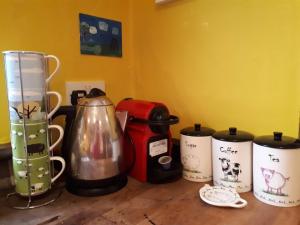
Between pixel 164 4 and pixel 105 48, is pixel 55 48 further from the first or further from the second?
pixel 164 4

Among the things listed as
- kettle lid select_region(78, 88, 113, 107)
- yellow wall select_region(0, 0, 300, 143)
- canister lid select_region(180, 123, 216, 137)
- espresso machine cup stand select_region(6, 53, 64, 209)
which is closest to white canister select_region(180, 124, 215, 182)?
canister lid select_region(180, 123, 216, 137)

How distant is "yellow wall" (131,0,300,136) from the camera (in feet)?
2.15

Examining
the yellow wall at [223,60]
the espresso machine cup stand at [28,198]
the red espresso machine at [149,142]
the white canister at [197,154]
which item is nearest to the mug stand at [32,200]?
the espresso machine cup stand at [28,198]

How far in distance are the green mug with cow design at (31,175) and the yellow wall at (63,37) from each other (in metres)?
0.13

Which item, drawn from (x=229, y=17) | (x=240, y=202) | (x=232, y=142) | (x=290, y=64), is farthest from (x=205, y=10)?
(x=240, y=202)

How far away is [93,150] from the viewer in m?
0.62

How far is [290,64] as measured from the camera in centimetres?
64

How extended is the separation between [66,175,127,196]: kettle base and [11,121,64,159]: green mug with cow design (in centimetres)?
12

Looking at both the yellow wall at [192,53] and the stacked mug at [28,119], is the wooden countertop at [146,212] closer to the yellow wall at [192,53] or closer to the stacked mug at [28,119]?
the stacked mug at [28,119]

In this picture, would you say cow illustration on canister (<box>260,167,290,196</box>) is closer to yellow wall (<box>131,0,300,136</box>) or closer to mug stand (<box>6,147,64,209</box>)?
yellow wall (<box>131,0,300,136</box>)

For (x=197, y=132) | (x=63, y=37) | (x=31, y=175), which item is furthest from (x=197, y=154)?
(x=63, y=37)

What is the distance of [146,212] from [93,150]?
20 cm

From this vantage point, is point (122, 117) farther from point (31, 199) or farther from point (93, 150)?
point (31, 199)

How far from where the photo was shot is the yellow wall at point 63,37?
2.29ft
